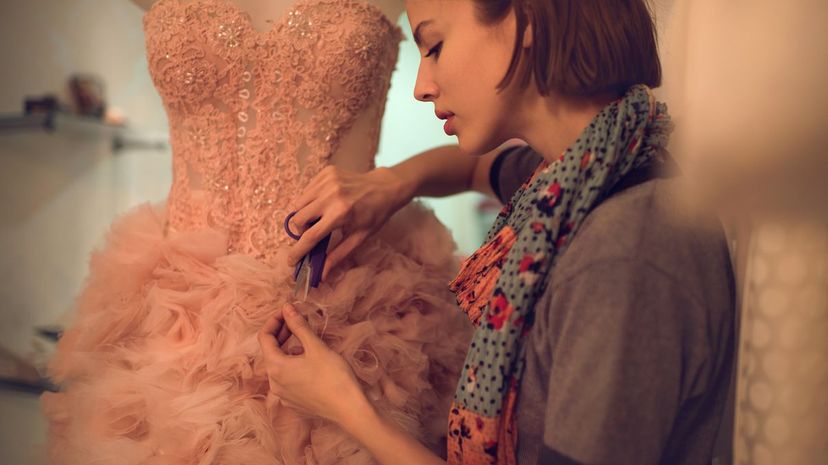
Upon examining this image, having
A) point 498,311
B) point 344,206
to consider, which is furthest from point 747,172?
point 344,206

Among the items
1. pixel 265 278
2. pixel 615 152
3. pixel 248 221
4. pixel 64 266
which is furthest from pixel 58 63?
pixel 615 152

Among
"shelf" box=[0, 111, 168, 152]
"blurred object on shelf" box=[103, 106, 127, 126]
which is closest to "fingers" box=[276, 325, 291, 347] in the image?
"shelf" box=[0, 111, 168, 152]

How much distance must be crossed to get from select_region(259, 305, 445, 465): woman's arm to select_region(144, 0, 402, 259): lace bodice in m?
0.19

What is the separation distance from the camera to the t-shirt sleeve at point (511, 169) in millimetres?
938

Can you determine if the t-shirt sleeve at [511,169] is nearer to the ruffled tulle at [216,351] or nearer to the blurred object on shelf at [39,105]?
the ruffled tulle at [216,351]

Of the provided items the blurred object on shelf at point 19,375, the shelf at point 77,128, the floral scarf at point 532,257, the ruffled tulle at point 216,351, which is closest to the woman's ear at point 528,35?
the floral scarf at point 532,257

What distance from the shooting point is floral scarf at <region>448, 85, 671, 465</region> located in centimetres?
53

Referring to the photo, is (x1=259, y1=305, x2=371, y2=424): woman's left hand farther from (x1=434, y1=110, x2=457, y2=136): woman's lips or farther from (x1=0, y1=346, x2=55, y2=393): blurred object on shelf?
(x1=0, y1=346, x2=55, y2=393): blurred object on shelf

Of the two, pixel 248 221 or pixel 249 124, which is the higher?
pixel 249 124

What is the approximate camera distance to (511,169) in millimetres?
956

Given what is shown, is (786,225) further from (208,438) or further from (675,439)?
(208,438)

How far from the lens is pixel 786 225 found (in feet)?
1.18

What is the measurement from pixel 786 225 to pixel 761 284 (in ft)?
0.28

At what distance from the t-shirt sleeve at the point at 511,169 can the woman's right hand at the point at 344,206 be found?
21cm
